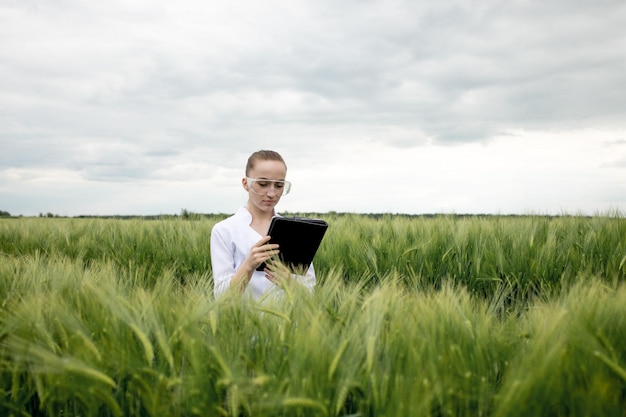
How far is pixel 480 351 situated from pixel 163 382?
0.77 metres

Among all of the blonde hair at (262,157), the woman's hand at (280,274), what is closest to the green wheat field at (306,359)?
the woman's hand at (280,274)

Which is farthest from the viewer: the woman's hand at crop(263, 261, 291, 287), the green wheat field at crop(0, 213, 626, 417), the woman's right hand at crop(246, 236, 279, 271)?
the woman's right hand at crop(246, 236, 279, 271)

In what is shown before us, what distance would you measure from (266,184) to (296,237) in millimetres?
374

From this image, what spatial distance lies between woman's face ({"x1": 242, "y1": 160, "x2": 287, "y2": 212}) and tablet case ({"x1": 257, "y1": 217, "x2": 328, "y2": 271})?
10.9 inches

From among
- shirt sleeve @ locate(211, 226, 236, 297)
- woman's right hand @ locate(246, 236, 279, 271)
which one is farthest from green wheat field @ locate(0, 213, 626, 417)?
shirt sleeve @ locate(211, 226, 236, 297)

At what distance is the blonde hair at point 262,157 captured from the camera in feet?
8.87

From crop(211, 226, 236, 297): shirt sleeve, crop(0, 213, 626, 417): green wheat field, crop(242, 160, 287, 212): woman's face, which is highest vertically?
crop(242, 160, 287, 212): woman's face

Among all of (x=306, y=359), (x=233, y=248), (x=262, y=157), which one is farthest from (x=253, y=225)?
(x=306, y=359)

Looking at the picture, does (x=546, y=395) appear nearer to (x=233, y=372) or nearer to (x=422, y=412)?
(x=422, y=412)

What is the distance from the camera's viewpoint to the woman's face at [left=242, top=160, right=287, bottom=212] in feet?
8.66

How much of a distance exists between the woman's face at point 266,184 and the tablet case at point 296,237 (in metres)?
0.28

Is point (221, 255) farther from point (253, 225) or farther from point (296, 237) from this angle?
point (296, 237)

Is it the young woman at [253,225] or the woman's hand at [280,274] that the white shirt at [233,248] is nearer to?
the young woman at [253,225]

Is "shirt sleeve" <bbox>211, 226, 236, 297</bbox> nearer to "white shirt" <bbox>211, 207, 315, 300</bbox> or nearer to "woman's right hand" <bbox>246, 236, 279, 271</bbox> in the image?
"white shirt" <bbox>211, 207, 315, 300</bbox>
